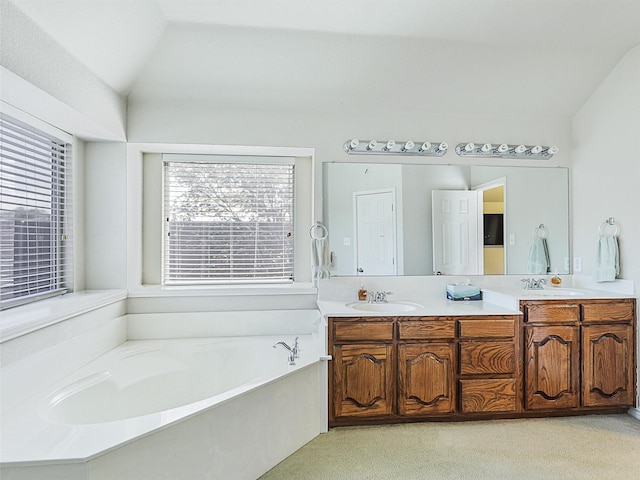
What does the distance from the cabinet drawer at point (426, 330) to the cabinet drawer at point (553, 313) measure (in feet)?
1.89

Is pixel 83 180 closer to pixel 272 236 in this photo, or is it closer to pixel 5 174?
pixel 5 174

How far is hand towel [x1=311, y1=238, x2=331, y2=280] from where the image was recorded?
3010 millimetres

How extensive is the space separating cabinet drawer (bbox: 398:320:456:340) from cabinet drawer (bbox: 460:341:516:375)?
0.44ft

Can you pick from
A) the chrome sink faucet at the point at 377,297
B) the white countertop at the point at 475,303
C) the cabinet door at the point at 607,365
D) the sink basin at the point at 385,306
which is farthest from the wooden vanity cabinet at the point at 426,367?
the cabinet door at the point at 607,365

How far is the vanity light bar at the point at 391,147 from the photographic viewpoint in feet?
9.78

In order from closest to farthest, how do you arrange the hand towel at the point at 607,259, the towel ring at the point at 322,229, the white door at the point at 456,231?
the hand towel at the point at 607,259 < the towel ring at the point at 322,229 < the white door at the point at 456,231

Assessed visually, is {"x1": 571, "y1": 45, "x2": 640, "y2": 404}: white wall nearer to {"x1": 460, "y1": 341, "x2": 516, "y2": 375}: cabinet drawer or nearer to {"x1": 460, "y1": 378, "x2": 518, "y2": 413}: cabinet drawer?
{"x1": 460, "y1": 341, "x2": 516, "y2": 375}: cabinet drawer

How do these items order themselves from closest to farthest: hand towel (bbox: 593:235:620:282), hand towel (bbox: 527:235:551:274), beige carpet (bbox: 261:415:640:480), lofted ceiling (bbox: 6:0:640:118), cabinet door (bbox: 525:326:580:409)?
beige carpet (bbox: 261:415:640:480) → lofted ceiling (bbox: 6:0:640:118) → cabinet door (bbox: 525:326:580:409) → hand towel (bbox: 593:235:620:282) → hand towel (bbox: 527:235:551:274)

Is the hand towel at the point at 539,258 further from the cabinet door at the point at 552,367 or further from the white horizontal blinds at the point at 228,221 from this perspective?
the white horizontal blinds at the point at 228,221

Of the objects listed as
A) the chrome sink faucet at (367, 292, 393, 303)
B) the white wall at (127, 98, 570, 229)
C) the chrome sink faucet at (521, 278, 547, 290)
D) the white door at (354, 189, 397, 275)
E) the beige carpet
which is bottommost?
the beige carpet

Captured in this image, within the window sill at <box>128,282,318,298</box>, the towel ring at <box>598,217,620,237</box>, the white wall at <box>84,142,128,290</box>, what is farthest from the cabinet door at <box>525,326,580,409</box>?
the white wall at <box>84,142,128,290</box>

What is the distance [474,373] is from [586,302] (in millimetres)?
961

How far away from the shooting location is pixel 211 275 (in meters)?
3.28

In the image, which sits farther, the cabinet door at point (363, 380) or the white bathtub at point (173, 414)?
the cabinet door at point (363, 380)
